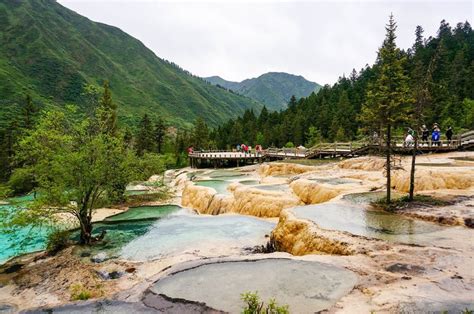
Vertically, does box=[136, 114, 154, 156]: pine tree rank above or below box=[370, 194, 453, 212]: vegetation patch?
above

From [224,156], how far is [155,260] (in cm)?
4464

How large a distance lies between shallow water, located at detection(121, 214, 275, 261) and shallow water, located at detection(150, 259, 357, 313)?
13.3 ft

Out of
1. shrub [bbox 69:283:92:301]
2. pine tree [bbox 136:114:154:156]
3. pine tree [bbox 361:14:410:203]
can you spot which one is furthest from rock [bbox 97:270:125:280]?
pine tree [bbox 136:114:154:156]

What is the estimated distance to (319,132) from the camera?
2896 inches

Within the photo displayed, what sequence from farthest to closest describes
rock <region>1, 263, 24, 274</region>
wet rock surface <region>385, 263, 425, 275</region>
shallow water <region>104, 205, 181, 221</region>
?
shallow water <region>104, 205, 181, 221</region>, rock <region>1, 263, 24, 274</region>, wet rock surface <region>385, 263, 425, 275</region>

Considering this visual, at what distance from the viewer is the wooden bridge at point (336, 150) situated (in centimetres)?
3347

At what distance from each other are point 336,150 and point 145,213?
85.8 feet

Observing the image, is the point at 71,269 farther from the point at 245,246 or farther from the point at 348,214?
the point at 348,214

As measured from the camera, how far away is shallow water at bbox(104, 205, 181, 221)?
28.8m

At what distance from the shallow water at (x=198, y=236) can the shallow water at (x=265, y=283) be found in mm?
4039

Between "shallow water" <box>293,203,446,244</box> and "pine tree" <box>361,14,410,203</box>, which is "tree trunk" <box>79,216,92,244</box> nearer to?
"shallow water" <box>293,203,446,244</box>

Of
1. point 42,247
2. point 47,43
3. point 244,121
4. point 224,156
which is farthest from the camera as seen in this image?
point 47,43

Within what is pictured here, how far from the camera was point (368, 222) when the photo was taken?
1556 cm

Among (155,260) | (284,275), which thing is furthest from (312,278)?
(155,260)
